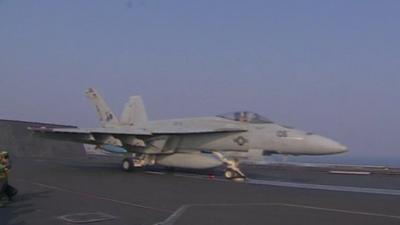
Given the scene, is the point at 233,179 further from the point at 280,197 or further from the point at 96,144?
the point at 96,144

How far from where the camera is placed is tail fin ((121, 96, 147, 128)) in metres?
26.3

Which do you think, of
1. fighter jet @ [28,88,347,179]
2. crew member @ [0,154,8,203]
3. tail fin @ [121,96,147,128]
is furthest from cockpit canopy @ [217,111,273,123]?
crew member @ [0,154,8,203]

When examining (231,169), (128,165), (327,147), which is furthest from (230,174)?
(128,165)

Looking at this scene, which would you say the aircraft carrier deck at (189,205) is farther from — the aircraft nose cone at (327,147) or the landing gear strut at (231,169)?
the landing gear strut at (231,169)

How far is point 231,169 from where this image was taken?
18.5 meters

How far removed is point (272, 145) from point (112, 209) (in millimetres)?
9841

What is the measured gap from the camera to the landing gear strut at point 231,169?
18.2m

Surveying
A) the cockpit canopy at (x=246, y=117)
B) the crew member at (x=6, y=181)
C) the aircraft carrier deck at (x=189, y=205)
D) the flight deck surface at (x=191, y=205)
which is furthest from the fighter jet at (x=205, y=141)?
the crew member at (x=6, y=181)

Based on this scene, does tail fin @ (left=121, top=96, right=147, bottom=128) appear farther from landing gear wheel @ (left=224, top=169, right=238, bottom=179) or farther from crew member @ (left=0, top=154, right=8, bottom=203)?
crew member @ (left=0, top=154, right=8, bottom=203)

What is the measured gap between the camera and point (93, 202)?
10336 mm

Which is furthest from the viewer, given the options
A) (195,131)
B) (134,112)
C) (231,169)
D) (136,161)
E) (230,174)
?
(134,112)

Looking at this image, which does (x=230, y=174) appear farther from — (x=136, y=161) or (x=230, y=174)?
(x=136, y=161)

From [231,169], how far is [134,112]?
32.0 feet

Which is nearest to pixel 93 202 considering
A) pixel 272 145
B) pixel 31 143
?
pixel 272 145
